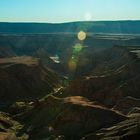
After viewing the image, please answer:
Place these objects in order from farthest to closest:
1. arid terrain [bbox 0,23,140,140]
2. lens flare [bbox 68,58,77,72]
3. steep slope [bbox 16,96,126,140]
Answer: lens flare [bbox 68,58,77,72] < steep slope [bbox 16,96,126,140] < arid terrain [bbox 0,23,140,140]

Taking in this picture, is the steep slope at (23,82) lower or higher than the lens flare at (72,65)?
lower

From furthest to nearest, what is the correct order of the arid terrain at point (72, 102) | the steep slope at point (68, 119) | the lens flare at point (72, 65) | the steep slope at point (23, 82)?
1. the lens flare at point (72, 65)
2. the steep slope at point (23, 82)
3. the steep slope at point (68, 119)
4. the arid terrain at point (72, 102)

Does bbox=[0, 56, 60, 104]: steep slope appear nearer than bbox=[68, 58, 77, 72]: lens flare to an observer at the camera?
Yes

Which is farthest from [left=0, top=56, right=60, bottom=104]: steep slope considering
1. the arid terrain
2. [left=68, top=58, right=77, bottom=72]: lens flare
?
[left=68, top=58, right=77, bottom=72]: lens flare

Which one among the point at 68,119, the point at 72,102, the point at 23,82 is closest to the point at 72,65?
the point at 23,82

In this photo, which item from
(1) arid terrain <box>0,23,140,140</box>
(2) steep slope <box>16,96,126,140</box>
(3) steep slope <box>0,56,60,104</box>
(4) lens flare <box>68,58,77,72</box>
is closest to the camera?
(1) arid terrain <box>0,23,140,140</box>

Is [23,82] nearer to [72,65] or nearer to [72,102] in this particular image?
[72,102]

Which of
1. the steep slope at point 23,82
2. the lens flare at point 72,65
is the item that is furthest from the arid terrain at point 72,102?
the lens flare at point 72,65

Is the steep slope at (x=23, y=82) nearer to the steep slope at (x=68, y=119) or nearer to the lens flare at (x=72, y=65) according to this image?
the steep slope at (x=68, y=119)

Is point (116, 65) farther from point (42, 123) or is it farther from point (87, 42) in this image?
point (87, 42)

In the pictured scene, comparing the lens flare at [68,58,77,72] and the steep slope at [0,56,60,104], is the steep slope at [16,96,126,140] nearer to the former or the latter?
the steep slope at [0,56,60,104]

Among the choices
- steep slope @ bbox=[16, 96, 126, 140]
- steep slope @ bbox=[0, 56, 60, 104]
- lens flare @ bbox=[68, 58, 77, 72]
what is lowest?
steep slope @ bbox=[16, 96, 126, 140]
